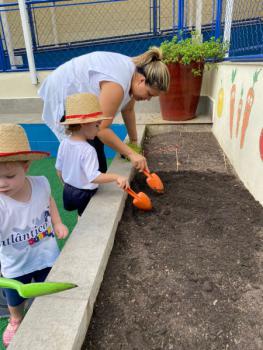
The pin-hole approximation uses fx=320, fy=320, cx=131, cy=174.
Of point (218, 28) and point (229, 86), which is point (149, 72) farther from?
point (218, 28)

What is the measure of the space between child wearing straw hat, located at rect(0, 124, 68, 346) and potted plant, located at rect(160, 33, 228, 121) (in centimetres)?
333

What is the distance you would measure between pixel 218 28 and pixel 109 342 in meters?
4.63

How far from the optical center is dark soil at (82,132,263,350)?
49.6 inches

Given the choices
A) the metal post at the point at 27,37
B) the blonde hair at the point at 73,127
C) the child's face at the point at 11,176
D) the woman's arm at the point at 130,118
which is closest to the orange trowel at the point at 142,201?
the blonde hair at the point at 73,127

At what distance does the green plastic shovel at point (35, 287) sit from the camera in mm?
1205

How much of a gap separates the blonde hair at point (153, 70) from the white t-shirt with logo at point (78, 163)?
1.95 ft

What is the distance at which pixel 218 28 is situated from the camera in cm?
468

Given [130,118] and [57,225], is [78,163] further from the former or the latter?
[130,118]

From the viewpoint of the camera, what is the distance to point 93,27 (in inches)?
344

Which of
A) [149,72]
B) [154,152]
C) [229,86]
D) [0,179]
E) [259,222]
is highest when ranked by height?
[149,72]

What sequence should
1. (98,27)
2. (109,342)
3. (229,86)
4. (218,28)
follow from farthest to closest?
(98,27) < (218,28) < (229,86) < (109,342)

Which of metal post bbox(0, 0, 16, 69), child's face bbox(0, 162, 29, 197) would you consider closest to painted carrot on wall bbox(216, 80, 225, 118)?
child's face bbox(0, 162, 29, 197)

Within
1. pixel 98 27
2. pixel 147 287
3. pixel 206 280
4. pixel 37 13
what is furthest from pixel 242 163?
pixel 37 13

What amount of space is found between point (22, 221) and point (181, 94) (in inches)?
142
